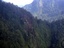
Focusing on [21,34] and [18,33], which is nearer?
[18,33]

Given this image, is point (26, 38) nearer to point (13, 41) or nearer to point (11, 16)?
point (13, 41)

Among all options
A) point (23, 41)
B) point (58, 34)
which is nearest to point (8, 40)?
point (23, 41)

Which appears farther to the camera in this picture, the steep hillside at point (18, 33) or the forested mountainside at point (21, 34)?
the forested mountainside at point (21, 34)

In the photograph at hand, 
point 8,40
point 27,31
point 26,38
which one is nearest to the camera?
point 8,40

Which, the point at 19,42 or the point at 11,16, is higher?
the point at 11,16

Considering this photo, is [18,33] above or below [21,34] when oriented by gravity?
above

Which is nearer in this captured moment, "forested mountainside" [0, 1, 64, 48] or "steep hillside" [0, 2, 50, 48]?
"steep hillside" [0, 2, 50, 48]

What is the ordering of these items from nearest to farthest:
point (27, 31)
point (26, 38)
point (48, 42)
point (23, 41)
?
point (23, 41) < point (26, 38) < point (27, 31) < point (48, 42)

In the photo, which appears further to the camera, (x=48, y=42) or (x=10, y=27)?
(x=48, y=42)

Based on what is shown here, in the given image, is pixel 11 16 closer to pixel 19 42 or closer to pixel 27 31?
pixel 27 31

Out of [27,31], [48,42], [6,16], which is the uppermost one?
[6,16]
